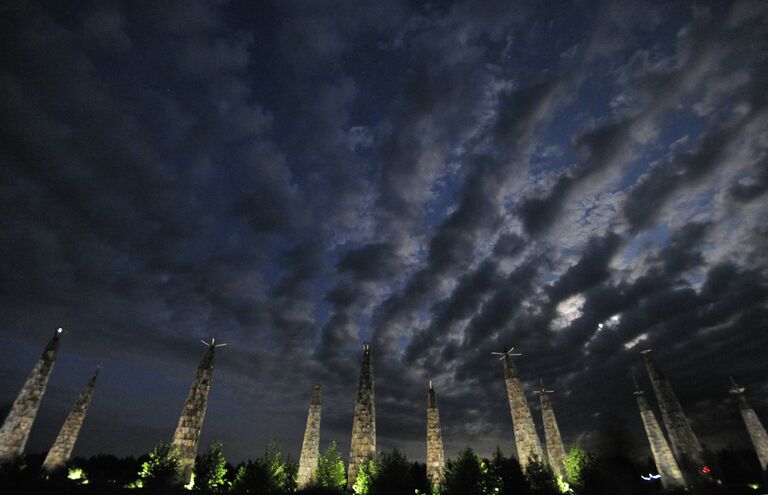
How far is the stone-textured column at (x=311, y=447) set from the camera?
3541cm

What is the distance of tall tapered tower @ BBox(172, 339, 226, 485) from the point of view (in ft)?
81.9

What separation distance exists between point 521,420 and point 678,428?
21.1m

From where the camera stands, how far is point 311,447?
36.7 metres

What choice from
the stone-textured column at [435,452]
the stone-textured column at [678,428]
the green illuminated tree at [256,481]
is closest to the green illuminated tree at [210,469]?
the green illuminated tree at [256,481]

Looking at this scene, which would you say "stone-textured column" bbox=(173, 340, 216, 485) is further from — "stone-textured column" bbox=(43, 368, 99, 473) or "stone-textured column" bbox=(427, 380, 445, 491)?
"stone-textured column" bbox=(43, 368, 99, 473)

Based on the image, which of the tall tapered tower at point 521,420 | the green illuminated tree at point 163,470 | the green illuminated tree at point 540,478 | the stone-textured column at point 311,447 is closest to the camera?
the green illuminated tree at point 163,470

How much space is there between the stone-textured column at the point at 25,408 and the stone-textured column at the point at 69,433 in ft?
25.9

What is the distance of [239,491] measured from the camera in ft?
83.8

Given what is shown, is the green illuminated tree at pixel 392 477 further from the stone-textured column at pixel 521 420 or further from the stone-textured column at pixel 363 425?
the stone-textured column at pixel 521 420

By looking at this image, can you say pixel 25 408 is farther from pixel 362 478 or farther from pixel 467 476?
pixel 467 476

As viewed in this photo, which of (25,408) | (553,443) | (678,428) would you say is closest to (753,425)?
(678,428)

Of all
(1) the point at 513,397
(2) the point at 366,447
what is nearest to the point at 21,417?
(2) the point at 366,447

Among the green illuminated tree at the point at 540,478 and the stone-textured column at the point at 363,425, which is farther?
the stone-textured column at the point at 363,425

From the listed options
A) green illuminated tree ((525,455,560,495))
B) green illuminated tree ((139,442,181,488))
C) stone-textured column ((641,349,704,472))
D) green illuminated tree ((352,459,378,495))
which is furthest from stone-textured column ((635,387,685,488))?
green illuminated tree ((139,442,181,488))
